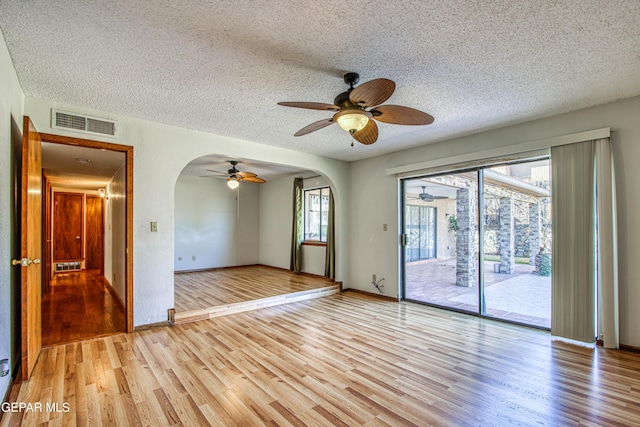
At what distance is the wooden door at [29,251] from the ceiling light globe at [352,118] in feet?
8.41

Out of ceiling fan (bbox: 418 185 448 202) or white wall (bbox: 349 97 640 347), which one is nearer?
white wall (bbox: 349 97 640 347)

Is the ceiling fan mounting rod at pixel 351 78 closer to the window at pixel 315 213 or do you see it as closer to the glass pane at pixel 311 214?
the window at pixel 315 213

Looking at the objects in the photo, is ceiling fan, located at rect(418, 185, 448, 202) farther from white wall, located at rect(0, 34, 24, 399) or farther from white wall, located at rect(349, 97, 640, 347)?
white wall, located at rect(0, 34, 24, 399)

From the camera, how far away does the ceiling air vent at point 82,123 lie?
3.25m

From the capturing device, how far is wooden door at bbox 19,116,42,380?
2.42 m

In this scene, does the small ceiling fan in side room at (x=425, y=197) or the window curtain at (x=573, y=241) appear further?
the small ceiling fan in side room at (x=425, y=197)

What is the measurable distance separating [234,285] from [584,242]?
5.44 meters

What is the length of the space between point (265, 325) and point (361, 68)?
3.24 m

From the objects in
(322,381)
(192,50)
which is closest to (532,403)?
(322,381)

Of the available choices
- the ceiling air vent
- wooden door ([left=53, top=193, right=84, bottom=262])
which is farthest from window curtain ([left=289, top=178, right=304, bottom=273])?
wooden door ([left=53, top=193, right=84, bottom=262])

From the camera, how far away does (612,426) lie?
76.5 inches

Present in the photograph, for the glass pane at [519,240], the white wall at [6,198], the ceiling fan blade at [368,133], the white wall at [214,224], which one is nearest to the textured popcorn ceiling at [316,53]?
the white wall at [6,198]

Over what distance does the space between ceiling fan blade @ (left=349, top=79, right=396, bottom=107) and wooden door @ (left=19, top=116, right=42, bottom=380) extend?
105 inches

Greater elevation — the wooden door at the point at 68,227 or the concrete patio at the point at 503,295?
the wooden door at the point at 68,227
